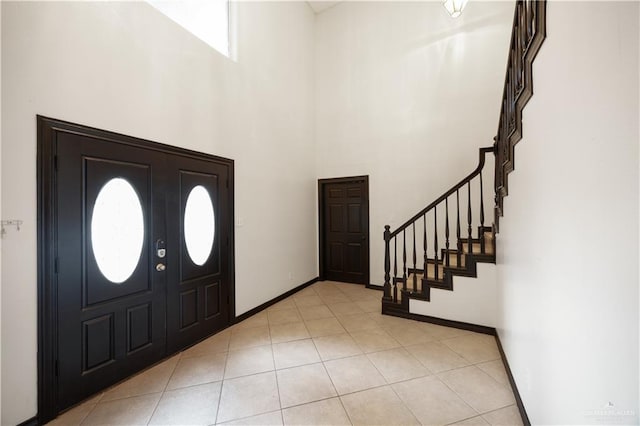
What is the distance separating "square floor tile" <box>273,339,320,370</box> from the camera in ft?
8.20

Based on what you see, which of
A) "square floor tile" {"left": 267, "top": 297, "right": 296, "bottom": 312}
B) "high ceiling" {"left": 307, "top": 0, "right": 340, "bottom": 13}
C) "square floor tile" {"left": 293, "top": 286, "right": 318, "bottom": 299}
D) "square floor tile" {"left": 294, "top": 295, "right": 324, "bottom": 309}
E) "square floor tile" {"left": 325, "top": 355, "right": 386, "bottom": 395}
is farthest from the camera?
"high ceiling" {"left": 307, "top": 0, "right": 340, "bottom": 13}

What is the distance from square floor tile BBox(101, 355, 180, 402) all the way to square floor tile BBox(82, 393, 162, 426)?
0.21 ft

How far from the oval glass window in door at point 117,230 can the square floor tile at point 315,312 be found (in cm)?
224

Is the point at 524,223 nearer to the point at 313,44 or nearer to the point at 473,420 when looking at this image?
the point at 473,420

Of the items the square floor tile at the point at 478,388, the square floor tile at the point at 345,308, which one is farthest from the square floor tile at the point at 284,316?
the square floor tile at the point at 478,388

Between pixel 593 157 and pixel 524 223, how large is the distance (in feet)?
3.17

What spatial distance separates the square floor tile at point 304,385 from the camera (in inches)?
78.7

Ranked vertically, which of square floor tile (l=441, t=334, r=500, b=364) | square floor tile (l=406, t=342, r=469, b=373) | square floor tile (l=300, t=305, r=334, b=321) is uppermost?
square floor tile (l=441, t=334, r=500, b=364)

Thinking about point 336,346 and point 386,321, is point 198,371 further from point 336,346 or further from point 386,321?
point 386,321

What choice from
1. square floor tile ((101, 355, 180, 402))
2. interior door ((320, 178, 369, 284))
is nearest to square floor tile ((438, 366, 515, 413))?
square floor tile ((101, 355, 180, 402))

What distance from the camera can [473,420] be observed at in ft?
5.79

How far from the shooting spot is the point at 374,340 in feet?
9.53

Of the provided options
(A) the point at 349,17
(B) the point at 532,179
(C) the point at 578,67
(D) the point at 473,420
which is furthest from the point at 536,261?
(A) the point at 349,17

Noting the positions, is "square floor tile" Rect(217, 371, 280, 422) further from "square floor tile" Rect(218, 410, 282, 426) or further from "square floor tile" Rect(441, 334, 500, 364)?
"square floor tile" Rect(441, 334, 500, 364)
